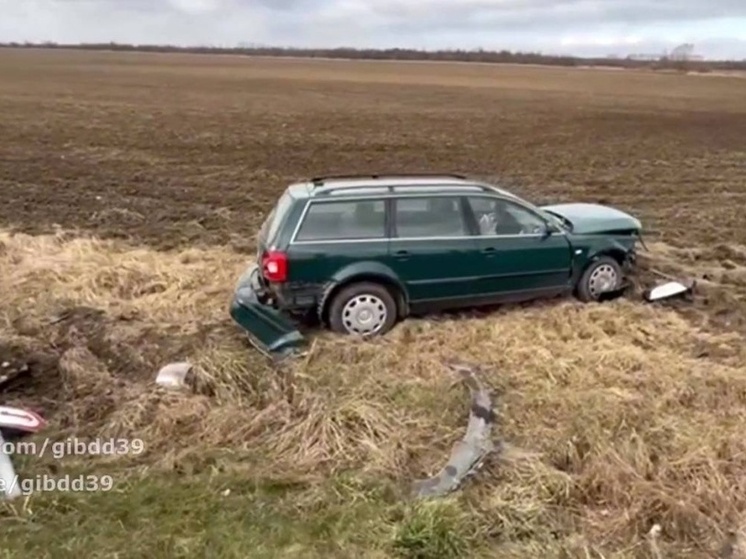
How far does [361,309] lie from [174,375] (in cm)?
209

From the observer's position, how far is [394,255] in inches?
308

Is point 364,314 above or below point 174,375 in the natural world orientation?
above

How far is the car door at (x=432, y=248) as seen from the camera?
7.89 meters

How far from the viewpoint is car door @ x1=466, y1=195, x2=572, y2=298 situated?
26.8ft

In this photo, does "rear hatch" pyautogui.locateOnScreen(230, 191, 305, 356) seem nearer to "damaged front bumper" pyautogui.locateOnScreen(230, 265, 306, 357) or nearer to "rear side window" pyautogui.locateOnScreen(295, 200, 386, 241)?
"damaged front bumper" pyautogui.locateOnScreen(230, 265, 306, 357)

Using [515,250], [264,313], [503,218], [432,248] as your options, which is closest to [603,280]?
[515,250]

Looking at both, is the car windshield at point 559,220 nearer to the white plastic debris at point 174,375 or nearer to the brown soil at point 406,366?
the brown soil at point 406,366

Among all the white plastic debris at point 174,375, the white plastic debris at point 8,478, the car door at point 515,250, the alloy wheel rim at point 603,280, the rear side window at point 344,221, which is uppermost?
the rear side window at point 344,221

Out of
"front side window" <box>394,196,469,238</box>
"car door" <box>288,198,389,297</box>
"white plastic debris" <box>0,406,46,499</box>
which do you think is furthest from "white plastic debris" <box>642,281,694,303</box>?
"white plastic debris" <box>0,406,46,499</box>

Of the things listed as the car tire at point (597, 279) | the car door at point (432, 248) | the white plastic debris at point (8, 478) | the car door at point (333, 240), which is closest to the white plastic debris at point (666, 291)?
the car tire at point (597, 279)

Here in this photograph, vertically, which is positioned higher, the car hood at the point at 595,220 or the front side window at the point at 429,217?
the front side window at the point at 429,217

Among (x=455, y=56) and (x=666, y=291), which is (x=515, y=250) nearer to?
(x=666, y=291)

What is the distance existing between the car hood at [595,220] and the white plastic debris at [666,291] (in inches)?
30.3

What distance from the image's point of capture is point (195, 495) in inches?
196
